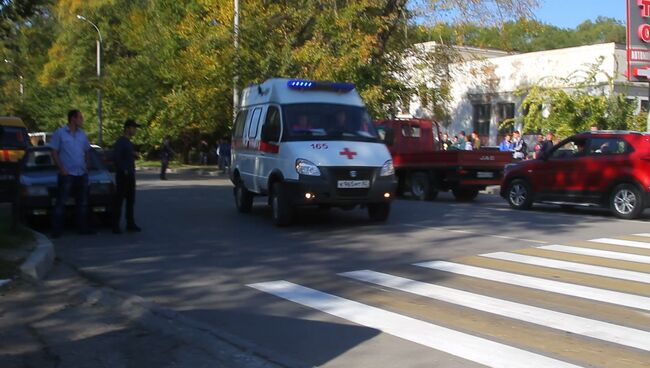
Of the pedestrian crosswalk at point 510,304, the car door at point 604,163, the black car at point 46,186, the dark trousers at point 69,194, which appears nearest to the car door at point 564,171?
the car door at point 604,163

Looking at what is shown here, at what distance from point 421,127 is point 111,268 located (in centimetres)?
1432

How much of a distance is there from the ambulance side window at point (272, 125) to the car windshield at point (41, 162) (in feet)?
9.96

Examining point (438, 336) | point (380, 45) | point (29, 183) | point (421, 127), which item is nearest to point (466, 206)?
point (421, 127)

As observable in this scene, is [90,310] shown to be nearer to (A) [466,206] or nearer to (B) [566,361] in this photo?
(B) [566,361]

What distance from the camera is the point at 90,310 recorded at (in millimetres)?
7332

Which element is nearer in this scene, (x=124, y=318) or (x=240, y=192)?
(x=124, y=318)

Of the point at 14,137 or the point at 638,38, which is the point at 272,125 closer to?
the point at 14,137

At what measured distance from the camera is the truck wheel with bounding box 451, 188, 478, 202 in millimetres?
20156

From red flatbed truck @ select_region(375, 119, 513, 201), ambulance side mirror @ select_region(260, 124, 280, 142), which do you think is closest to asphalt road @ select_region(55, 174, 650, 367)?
ambulance side mirror @ select_region(260, 124, 280, 142)

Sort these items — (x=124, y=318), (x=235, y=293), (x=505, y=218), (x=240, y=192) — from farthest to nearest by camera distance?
(x=240, y=192) < (x=505, y=218) < (x=235, y=293) < (x=124, y=318)

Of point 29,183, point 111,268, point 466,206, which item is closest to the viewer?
point 111,268

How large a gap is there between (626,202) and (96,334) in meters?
11.9

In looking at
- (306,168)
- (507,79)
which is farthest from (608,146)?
(507,79)

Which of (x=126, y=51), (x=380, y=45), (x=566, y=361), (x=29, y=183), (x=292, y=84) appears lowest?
(x=566, y=361)
